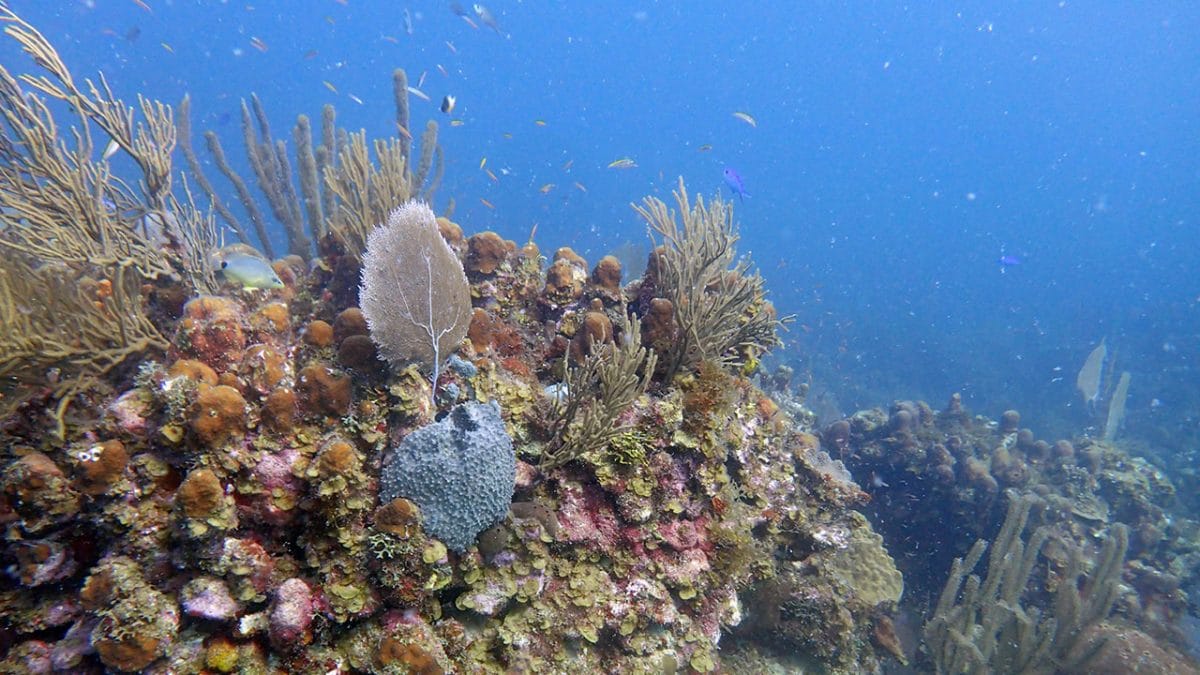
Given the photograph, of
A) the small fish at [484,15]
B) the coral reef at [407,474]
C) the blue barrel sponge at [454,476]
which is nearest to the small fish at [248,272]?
the coral reef at [407,474]

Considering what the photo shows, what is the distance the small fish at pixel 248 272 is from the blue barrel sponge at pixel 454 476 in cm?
220

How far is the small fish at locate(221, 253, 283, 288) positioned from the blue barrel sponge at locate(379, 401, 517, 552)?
2198mm

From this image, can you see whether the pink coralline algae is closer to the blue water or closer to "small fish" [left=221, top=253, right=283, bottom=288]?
"small fish" [left=221, top=253, right=283, bottom=288]

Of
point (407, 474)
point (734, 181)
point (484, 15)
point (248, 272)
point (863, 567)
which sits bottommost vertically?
point (863, 567)

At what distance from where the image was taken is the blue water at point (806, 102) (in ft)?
311

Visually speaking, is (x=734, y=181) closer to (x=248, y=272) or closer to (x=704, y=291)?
(x=704, y=291)

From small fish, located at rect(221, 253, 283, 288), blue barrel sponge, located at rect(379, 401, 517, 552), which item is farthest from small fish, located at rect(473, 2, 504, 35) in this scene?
blue barrel sponge, located at rect(379, 401, 517, 552)

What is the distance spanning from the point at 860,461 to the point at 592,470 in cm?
859

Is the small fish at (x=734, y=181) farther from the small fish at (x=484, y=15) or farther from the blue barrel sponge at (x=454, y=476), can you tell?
the small fish at (x=484, y=15)

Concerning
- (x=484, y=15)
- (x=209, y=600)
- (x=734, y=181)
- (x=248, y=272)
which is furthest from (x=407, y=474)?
(x=484, y=15)

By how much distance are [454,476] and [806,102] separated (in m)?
163

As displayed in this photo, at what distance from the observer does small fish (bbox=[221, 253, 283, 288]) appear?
4.07 meters

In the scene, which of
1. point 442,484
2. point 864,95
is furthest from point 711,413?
point 864,95

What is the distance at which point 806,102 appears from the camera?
14025 cm
